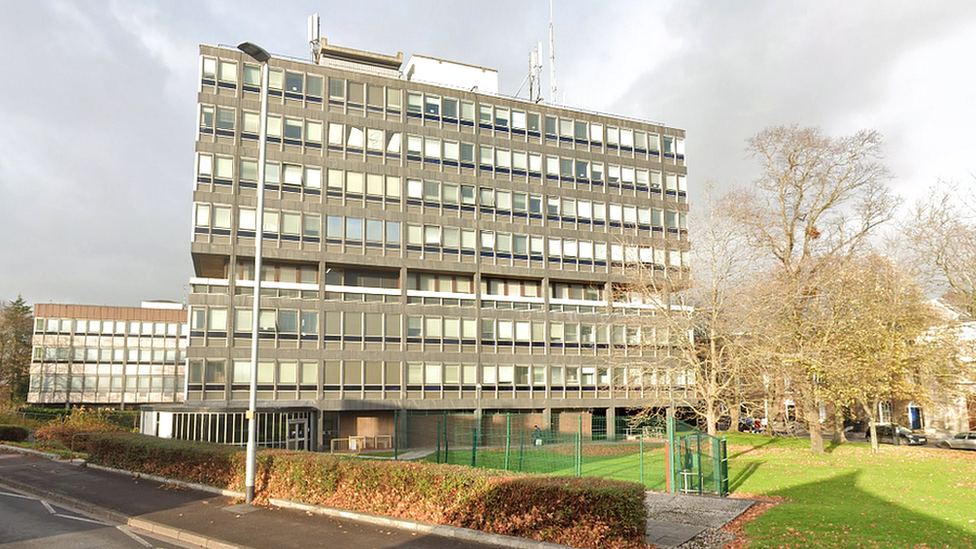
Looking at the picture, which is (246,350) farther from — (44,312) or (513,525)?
(44,312)

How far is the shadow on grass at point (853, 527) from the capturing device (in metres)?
13.0

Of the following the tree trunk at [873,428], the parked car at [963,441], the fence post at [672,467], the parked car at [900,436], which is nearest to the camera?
the fence post at [672,467]

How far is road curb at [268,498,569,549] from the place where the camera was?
1274cm

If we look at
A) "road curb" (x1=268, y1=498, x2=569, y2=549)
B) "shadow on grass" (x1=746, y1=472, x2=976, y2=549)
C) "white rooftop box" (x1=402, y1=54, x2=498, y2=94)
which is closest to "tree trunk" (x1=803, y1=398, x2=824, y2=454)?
"shadow on grass" (x1=746, y1=472, x2=976, y2=549)

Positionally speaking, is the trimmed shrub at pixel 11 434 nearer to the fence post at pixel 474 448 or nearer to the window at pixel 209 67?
the window at pixel 209 67

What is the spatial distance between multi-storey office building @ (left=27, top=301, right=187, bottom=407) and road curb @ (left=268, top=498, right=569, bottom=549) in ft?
265

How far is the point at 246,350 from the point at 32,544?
30.6 m

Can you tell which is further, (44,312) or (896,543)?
(44,312)

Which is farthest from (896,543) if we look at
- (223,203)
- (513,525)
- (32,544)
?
(223,203)

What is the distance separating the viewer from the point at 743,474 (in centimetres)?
2539

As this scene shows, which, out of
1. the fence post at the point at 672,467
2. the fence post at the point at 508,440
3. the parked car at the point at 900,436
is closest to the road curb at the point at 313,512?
the fence post at the point at 508,440

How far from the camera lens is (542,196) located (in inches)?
2120

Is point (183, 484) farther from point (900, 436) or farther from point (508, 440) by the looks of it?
point (900, 436)

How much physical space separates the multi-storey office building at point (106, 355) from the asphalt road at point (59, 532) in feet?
252
